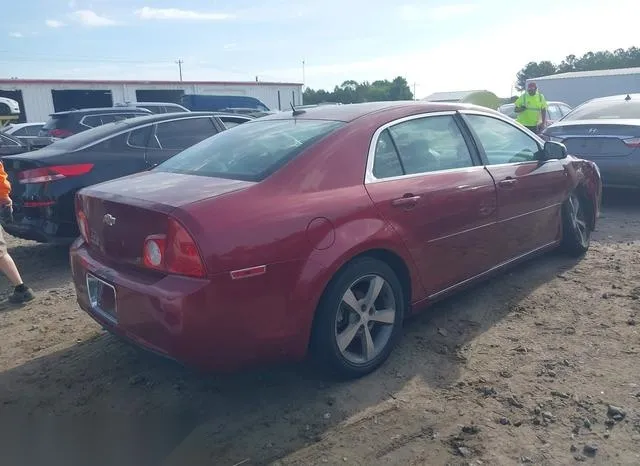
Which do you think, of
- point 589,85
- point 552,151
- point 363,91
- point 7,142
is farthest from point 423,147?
point 363,91

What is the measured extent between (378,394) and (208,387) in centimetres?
101

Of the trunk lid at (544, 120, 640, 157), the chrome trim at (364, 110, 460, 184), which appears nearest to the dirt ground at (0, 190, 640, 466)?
the chrome trim at (364, 110, 460, 184)

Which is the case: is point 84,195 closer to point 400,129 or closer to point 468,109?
point 400,129

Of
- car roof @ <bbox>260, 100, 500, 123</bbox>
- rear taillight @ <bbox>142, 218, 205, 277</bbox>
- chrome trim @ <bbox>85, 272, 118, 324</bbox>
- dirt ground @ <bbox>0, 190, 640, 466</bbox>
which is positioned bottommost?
dirt ground @ <bbox>0, 190, 640, 466</bbox>

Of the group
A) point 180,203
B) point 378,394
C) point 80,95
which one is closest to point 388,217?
point 378,394

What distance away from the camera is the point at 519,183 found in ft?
14.5

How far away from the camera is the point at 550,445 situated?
106 inches

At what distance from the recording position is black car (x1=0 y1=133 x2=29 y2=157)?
986cm

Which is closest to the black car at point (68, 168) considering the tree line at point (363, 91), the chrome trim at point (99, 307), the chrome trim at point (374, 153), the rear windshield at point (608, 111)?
the chrome trim at point (99, 307)

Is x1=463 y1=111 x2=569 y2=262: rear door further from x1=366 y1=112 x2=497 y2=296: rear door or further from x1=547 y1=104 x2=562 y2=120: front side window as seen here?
x1=547 y1=104 x2=562 y2=120: front side window

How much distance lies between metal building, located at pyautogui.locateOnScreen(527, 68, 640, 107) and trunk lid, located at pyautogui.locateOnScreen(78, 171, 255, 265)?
2807 centimetres

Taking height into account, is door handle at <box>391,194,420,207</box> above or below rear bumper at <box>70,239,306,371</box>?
above

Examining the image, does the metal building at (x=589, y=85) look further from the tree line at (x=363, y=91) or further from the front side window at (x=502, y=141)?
the front side window at (x=502, y=141)

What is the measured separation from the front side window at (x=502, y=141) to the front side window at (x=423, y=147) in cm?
26
